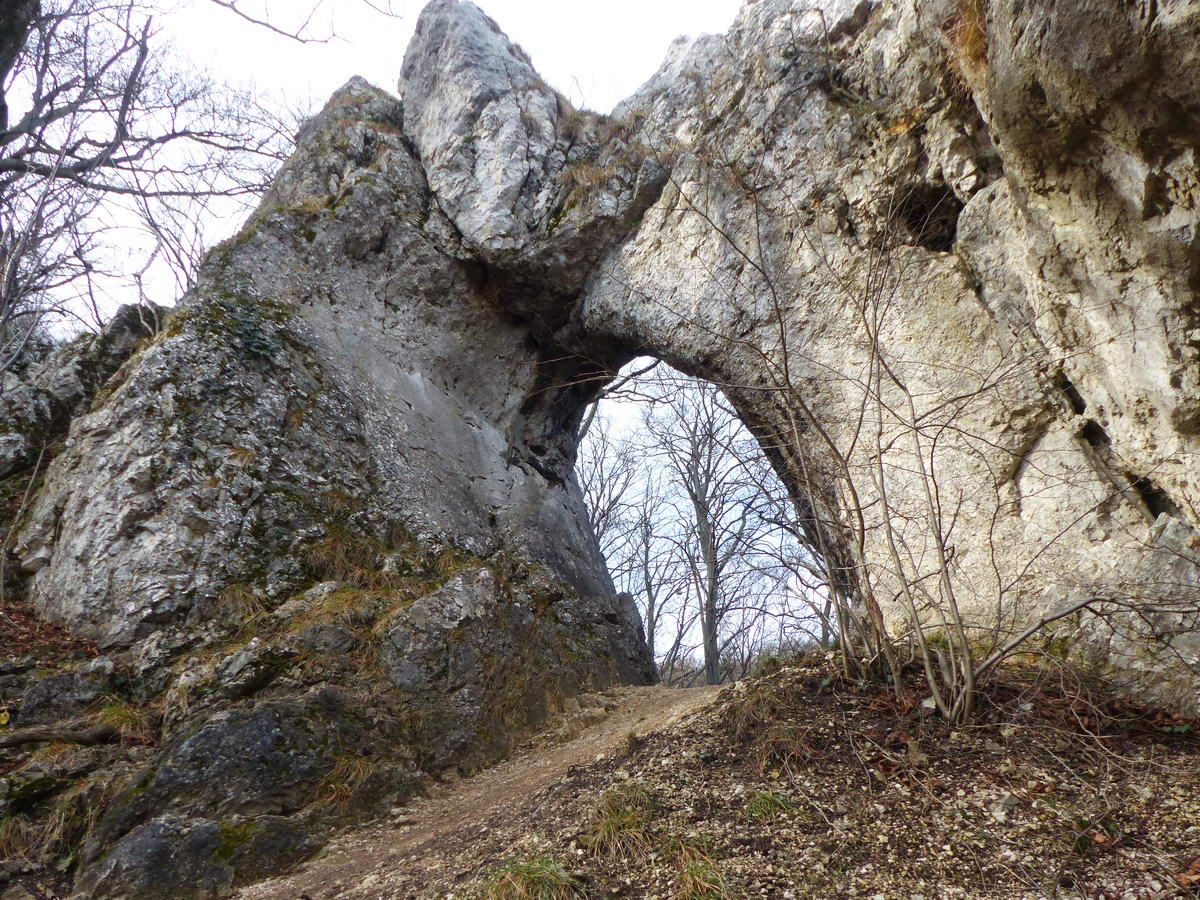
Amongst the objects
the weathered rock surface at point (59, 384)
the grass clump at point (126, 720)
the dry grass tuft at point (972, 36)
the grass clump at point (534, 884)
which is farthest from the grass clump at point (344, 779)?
the dry grass tuft at point (972, 36)

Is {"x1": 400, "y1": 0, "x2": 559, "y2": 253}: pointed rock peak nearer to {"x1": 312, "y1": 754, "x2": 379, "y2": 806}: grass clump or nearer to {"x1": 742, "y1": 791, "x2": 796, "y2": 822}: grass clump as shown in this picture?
{"x1": 312, "y1": 754, "x2": 379, "y2": 806}: grass clump

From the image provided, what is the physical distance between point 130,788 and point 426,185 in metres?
7.58

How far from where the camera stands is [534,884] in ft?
9.05

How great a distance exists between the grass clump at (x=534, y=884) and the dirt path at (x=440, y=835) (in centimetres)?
38

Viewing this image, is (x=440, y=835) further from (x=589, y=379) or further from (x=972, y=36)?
(x=972, y=36)

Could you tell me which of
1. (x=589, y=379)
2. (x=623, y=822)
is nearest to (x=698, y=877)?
(x=623, y=822)

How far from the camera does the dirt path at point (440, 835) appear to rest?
3.30m

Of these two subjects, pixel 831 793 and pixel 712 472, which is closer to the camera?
pixel 831 793

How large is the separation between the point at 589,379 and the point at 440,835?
375 cm

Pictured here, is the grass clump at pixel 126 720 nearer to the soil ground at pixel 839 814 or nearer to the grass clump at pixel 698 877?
the soil ground at pixel 839 814

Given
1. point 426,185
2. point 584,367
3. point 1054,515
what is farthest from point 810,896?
point 426,185

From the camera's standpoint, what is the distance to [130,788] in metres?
3.98

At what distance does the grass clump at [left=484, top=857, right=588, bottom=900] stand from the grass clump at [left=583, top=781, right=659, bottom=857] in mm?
251

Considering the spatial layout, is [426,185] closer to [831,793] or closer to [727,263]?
[727,263]
